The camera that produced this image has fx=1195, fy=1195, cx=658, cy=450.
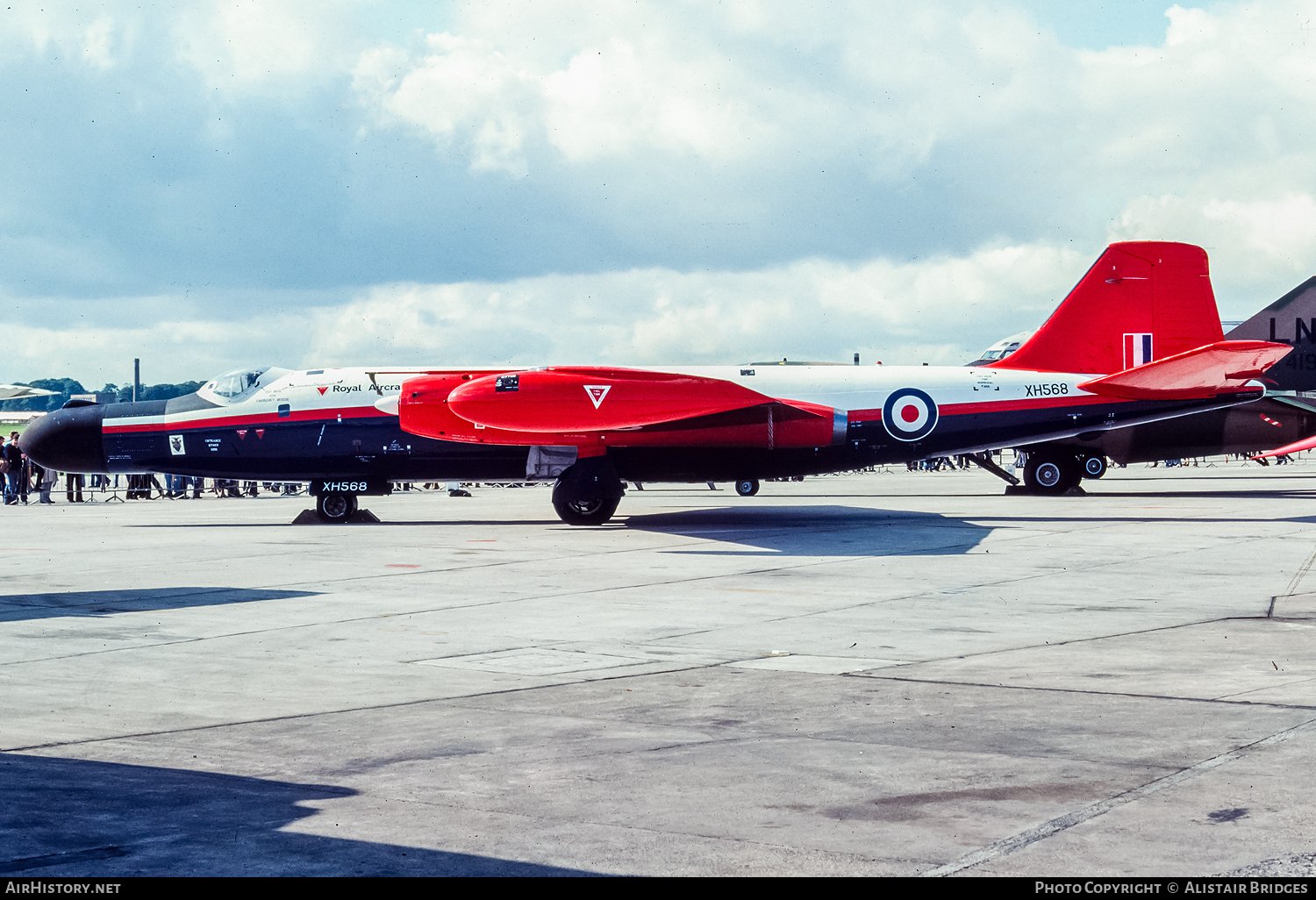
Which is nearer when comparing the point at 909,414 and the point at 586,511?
the point at 586,511

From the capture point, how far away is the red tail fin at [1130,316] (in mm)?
26797

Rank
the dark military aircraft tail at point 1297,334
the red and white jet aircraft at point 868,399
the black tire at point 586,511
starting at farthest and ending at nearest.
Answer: the dark military aircraft tail at point 1297,334 < the black tire at point 586,511 < the red and white jet aircraft at point 868,399

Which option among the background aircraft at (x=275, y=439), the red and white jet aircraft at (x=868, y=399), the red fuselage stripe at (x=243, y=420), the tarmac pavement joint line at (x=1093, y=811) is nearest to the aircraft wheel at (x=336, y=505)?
the background aircraft at (x=275, y=439)

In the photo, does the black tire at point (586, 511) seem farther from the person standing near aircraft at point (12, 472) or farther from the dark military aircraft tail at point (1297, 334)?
the dark military aircraft tail at point (1297, 334)

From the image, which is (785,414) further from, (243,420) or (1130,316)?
(243,420)

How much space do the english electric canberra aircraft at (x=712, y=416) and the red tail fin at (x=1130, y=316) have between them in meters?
0.04

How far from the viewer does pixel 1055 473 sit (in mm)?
33969

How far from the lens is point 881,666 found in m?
9.41

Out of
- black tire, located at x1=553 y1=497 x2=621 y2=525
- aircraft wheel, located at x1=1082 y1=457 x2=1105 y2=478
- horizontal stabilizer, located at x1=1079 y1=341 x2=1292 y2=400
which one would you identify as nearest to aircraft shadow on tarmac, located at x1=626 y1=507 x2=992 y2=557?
black tire, located at x1=553 y1=497 x2=621 y2=525

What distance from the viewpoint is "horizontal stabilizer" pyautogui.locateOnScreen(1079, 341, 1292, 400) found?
2305 centimetres

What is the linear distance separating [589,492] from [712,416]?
3033 mm

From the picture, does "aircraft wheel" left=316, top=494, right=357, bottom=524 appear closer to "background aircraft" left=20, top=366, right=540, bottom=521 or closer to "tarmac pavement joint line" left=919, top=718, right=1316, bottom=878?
"background aircraft" left=20, top=366, right=540, bottom=521

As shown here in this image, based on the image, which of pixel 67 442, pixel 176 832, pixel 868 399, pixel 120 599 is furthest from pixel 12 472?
pixel 176 832
